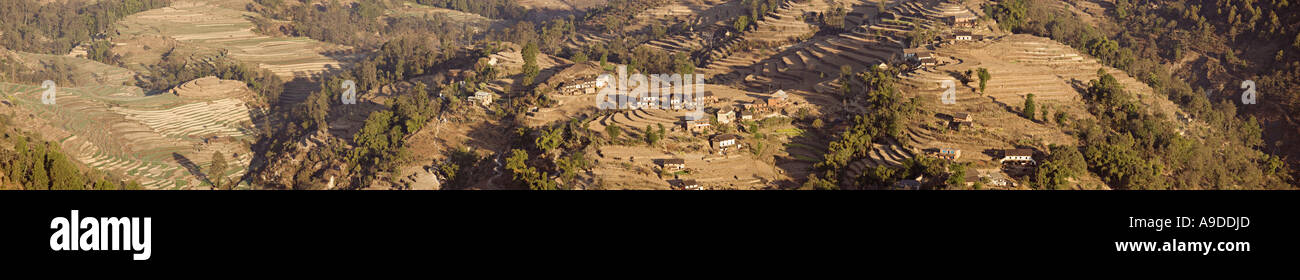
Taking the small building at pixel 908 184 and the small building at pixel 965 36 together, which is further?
the small building at pixel 965 36

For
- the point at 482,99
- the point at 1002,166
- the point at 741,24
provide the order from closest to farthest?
the point at 1002,166 < the point at 482,99 < the point at 741,24

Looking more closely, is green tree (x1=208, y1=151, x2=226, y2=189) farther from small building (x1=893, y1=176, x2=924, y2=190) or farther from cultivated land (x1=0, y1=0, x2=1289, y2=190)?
small building (x1=893, y1=176, x2=924, y2=190)

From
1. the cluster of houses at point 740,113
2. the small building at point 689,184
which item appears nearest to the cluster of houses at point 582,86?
the cluster of houses at point 740,113

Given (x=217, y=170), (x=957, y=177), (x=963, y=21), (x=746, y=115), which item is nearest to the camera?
(x=957, y=177)

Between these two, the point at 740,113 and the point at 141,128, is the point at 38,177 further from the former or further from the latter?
the point at 740,113

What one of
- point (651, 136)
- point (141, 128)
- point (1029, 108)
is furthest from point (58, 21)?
point (1029, 108)

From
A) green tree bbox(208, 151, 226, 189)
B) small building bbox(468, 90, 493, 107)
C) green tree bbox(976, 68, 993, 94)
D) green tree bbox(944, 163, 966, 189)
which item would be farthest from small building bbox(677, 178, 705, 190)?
green tree bbox(208, 151, 226, 189)

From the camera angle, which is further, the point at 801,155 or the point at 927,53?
the point at 927,53

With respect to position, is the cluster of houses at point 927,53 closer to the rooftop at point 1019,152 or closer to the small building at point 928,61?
the small building at point 928,61
